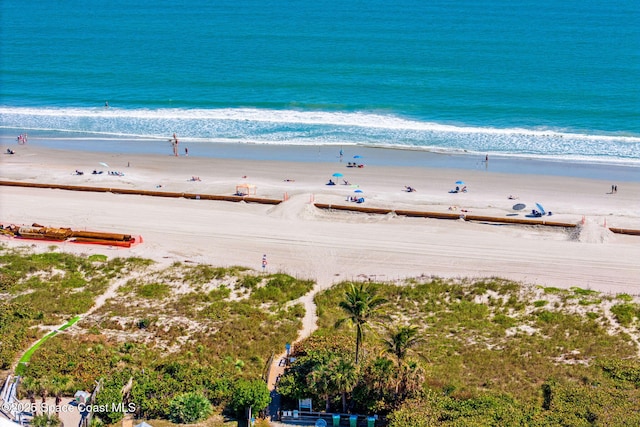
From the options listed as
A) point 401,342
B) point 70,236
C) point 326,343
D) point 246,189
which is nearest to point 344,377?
point 401,342

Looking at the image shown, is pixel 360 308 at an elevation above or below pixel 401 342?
above

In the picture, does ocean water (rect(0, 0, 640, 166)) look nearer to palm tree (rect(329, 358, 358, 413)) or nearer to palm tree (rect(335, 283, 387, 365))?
palm tree (rect(335, 283, 387, 365))

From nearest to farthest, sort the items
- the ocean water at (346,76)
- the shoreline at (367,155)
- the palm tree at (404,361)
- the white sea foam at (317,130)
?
the palm tree at (404,361), the shoreline at (367,155), the white sea foam at (317,130), the ocean water at (346,76)

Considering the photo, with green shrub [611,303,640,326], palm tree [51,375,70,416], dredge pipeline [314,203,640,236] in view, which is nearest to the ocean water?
dredge pipeline [314,203,640,236]

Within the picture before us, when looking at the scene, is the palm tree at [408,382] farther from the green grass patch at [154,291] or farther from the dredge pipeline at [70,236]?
the dredge pipeline at [70,236]

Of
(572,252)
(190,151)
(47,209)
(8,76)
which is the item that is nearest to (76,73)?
(8,76)

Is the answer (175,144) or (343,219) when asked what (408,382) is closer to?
(343,219)

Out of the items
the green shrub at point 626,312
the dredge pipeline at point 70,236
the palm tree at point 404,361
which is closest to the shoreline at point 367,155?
the dredge pipeline at point 70,236
